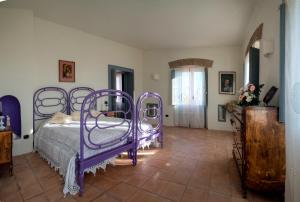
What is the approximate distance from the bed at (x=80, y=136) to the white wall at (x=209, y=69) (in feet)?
8.25

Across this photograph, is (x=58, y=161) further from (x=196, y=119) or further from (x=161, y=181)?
(x=196, y=119)

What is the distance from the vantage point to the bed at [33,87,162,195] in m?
2.06

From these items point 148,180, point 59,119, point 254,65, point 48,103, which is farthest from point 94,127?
point 254,65

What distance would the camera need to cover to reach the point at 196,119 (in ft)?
18.5

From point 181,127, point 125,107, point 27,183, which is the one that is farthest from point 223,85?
point 27,183

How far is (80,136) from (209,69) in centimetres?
454

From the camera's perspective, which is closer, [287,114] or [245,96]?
[287,114]

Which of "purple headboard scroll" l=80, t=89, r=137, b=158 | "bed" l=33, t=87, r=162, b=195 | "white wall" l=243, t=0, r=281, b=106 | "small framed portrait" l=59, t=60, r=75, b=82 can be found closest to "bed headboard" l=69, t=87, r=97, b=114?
"bed" l=33, t=87, r=162, b=195

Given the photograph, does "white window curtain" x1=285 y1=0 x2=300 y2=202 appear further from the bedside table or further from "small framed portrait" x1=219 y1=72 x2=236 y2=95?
"small framed portrait" x1=219 y1=72 x2=236 y2=95

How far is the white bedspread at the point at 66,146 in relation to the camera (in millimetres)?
2041

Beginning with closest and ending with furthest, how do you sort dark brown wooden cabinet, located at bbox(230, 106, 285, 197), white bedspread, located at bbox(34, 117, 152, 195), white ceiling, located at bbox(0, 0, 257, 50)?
dark brown wooden cabinet, located at bbox(230, 106, 285, 197), white bedspread, located at bbox(34, 117, 152, 195), white ceiling, located at bbox(0, 0, 257, 50)

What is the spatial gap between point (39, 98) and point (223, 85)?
486 centimetres

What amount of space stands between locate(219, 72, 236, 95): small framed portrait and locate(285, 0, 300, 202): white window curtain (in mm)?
4009

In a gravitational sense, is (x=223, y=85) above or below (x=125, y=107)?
above
